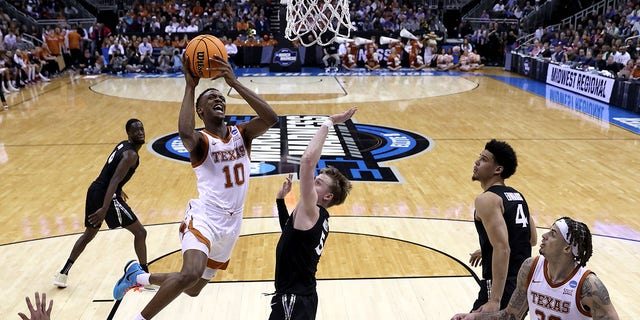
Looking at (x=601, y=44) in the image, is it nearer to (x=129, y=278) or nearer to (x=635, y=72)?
(x=635, y=72)

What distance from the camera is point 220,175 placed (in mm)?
4438

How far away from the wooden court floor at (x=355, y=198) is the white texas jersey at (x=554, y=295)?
2130mm

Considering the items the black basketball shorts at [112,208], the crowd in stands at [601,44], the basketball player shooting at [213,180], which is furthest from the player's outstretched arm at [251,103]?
the crowd in stands at [601,44]

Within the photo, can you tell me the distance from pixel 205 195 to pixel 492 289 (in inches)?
78.5

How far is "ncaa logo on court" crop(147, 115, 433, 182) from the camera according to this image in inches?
411

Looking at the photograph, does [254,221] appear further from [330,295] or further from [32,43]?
[32,43]

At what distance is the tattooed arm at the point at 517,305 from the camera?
3.54 m

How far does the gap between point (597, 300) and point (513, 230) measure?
80 centimetres

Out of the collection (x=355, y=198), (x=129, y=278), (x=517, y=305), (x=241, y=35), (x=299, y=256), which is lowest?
(x=355, y=198)

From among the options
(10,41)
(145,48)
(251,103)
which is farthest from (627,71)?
(10,41)

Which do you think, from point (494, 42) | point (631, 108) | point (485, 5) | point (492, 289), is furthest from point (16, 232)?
point (485, 5)

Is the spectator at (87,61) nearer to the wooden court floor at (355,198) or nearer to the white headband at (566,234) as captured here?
the wooden court floor at (355,198)

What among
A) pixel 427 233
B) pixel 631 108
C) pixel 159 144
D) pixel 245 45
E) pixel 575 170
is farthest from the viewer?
pixel 245 45

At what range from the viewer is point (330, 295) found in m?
5.93
